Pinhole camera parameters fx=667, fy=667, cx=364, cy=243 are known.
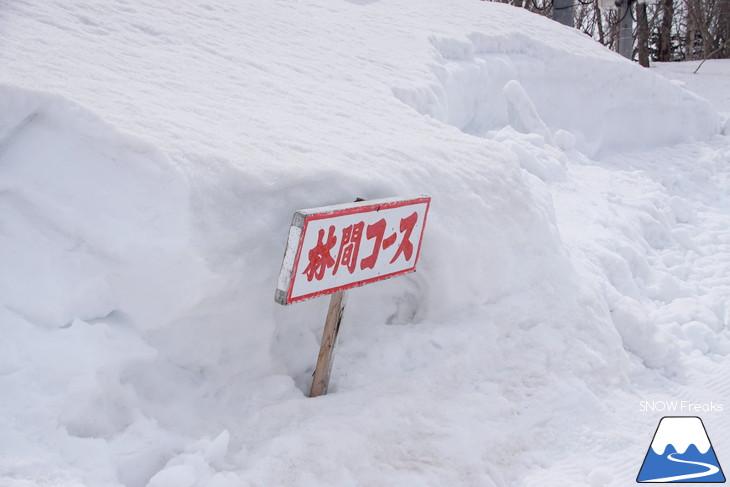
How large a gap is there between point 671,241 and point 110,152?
15.8ft

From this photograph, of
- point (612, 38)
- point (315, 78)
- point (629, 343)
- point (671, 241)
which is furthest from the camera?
point (612, 38)

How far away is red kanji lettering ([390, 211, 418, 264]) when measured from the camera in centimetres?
266

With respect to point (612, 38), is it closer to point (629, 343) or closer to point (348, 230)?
point (629, 343)

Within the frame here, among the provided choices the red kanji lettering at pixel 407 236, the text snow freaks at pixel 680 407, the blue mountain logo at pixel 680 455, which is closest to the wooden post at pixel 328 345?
the red kanji lettering at pixel 407 236

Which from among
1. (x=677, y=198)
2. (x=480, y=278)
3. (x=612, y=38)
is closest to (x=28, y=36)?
(x=480, y=278)

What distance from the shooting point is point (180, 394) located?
2385 millimetres

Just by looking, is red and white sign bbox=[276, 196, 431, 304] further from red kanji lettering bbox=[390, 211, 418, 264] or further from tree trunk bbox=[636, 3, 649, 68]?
tree trunk bbox=[636, 3, 649, 68]

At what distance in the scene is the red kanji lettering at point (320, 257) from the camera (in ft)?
7.48

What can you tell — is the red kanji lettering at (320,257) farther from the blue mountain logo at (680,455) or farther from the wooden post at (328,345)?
the blue mountain logo at (680,455)

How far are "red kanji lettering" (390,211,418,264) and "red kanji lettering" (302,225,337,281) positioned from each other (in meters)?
0.38

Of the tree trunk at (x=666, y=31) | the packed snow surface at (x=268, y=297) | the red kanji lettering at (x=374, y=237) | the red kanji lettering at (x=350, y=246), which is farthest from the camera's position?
the tree trunk at (x=666, y=31)

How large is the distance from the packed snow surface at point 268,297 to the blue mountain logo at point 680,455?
3.1 inches

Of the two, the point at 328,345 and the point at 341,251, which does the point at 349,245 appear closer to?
the point at 341,251

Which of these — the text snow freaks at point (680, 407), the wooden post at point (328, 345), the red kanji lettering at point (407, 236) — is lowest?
the text snow freaks at point (680, 407)
